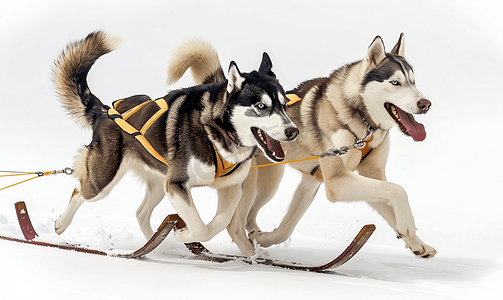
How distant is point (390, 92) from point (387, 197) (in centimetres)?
67

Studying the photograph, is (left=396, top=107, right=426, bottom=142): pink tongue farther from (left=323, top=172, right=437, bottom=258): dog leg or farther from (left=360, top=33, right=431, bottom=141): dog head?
(left=323, top=172, right=437, bottom=258): dog leg

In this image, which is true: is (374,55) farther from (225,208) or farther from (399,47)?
(225,208)

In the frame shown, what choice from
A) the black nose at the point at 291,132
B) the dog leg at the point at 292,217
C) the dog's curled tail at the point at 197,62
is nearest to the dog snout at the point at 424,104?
the black nose at the point at 291,132

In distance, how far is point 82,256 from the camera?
11.8 ft

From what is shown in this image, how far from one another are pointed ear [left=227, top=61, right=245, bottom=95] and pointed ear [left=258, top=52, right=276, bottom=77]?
0.76 feet

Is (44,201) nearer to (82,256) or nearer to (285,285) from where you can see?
(82,256)

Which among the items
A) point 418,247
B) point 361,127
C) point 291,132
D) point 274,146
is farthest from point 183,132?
point 418,247

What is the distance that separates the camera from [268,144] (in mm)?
3000

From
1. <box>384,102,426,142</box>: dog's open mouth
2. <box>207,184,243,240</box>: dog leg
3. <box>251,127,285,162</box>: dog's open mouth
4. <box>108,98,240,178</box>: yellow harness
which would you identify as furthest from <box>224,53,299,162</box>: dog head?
<box>384,102,426,142</box>: dog's open mouth

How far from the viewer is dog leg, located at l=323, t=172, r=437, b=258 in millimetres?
3260

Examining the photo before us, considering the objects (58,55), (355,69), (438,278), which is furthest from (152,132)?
(438,278)

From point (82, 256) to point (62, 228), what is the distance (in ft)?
1.90

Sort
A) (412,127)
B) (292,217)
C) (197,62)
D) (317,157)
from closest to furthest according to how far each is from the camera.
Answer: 1. (412,127)
2. (317,157)
3. (197,62)
4. (292,217)

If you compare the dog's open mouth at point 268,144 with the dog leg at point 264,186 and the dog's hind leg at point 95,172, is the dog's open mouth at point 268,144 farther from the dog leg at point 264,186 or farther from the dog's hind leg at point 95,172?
the dog's hind leg at point 95,172
